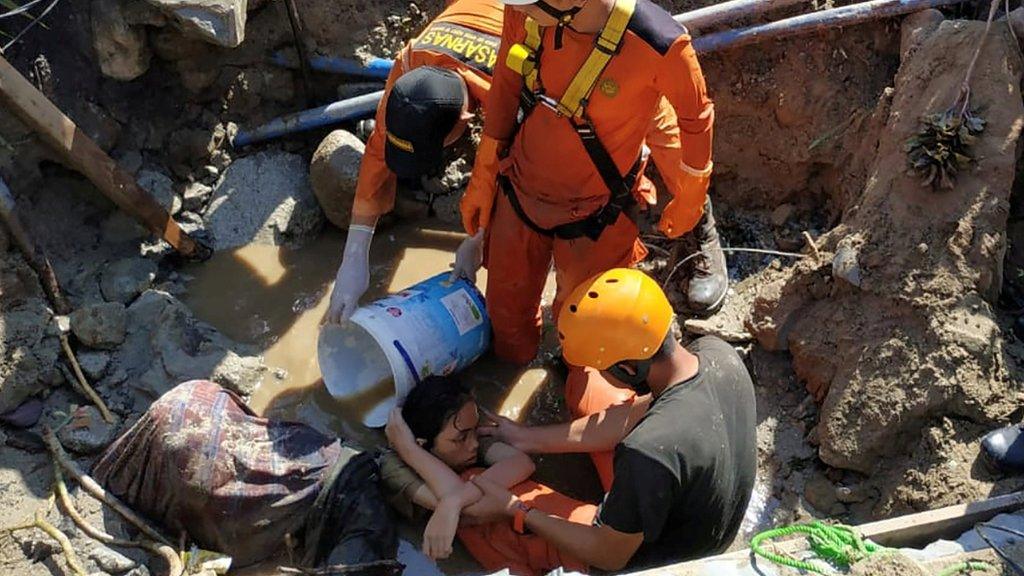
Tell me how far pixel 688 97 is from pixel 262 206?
2.49m

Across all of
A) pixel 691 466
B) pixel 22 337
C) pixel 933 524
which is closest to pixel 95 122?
pixel 22 337

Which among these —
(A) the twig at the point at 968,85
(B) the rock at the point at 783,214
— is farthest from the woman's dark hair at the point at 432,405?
(A) the twig at the point at 968,85

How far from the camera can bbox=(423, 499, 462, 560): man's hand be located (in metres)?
3.25

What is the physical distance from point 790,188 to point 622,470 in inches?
95.0

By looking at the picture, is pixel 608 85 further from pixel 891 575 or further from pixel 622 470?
pixel 891 575

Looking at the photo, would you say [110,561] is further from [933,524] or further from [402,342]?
[933,524]

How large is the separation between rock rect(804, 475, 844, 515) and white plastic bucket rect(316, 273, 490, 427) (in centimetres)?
150

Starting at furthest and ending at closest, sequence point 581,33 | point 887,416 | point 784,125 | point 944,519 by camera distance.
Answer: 1. point 784,125
2. point 887,416
3. point 581,33
4. point 944,519

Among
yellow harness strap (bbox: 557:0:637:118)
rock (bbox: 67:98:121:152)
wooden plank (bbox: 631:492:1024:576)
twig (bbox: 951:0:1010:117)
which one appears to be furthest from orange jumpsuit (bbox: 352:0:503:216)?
wooden plank (bbox: 631:492:1024:576)

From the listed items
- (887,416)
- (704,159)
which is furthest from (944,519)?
(704,159)

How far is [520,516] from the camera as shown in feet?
10.7

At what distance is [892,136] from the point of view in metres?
3.89

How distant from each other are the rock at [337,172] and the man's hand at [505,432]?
5.08 feet

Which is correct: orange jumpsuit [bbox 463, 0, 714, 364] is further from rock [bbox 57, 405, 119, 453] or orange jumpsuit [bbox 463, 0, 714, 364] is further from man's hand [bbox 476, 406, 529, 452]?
rock [bbox 57, 405, 119, 453]
